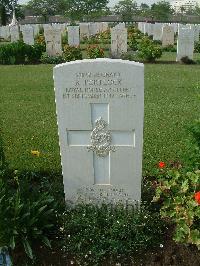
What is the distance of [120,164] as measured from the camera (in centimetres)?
401

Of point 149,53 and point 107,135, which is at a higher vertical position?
point 149,53

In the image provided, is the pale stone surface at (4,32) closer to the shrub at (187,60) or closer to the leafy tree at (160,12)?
the shrub at (187,60)

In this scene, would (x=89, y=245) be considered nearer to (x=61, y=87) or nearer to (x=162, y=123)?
(x=61, y=87)

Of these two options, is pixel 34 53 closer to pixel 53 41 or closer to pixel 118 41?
pixel 53 41

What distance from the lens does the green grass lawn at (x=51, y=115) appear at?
238 inches

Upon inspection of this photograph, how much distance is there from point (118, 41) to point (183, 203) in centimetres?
1496

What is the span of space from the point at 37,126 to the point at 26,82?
4598mm

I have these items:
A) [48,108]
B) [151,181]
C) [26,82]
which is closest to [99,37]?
[26,82]

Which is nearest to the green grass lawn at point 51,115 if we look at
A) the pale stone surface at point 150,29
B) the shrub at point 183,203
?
the shrub at point 183,203

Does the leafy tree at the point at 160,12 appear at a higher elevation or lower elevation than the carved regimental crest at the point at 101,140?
higher

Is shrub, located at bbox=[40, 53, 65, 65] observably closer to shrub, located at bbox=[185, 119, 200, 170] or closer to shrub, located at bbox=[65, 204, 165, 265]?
shrub, located at bbox=[185, 119, 200, 170]

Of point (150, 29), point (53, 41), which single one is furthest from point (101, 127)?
point (150, 29)

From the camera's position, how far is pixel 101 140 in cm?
391

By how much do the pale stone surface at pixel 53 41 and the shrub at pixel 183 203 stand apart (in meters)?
14.3
